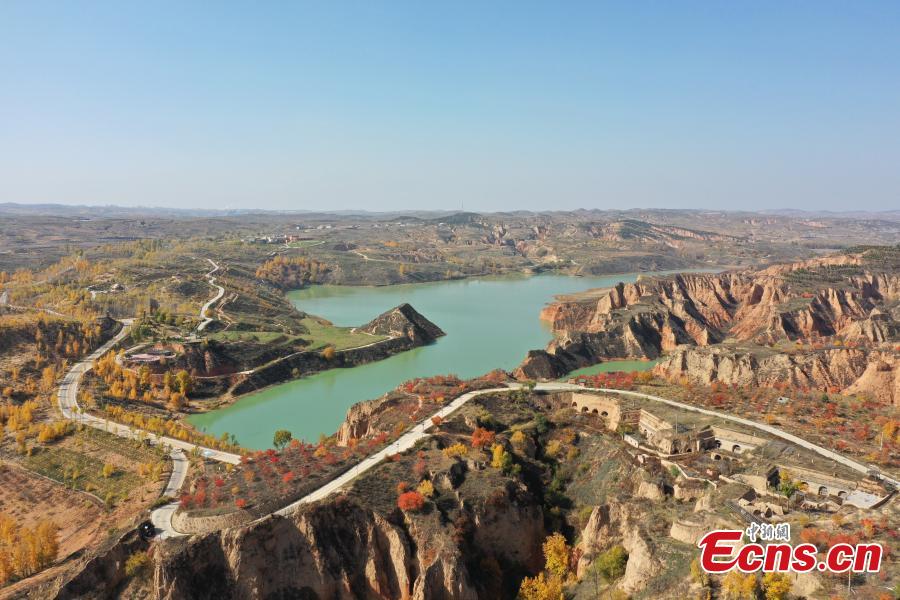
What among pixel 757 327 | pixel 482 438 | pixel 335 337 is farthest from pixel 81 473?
pixel 757 327

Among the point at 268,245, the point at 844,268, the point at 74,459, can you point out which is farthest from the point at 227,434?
the point at 268,245

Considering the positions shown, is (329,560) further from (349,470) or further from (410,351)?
(410,351)

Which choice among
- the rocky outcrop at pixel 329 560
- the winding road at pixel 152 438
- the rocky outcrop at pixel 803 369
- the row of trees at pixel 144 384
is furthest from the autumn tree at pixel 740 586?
the row of trees at pixel 144 384

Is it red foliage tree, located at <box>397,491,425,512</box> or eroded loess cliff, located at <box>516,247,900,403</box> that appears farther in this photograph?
eroded loess cliff, located at <box>516,247,900,403</box>

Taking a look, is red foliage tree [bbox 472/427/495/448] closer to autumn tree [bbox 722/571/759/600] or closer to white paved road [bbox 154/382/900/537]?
white paved road [bbox 154/382/900/537]

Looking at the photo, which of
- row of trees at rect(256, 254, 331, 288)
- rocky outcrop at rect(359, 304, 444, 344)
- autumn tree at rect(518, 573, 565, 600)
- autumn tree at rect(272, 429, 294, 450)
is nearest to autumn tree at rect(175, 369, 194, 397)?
autumn tree at rect(272, 429, 294, 450)

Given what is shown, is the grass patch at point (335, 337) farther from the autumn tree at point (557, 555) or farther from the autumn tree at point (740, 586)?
the autumn tree at point (740, 586)

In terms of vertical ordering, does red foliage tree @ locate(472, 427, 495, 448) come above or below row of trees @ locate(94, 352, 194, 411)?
above
